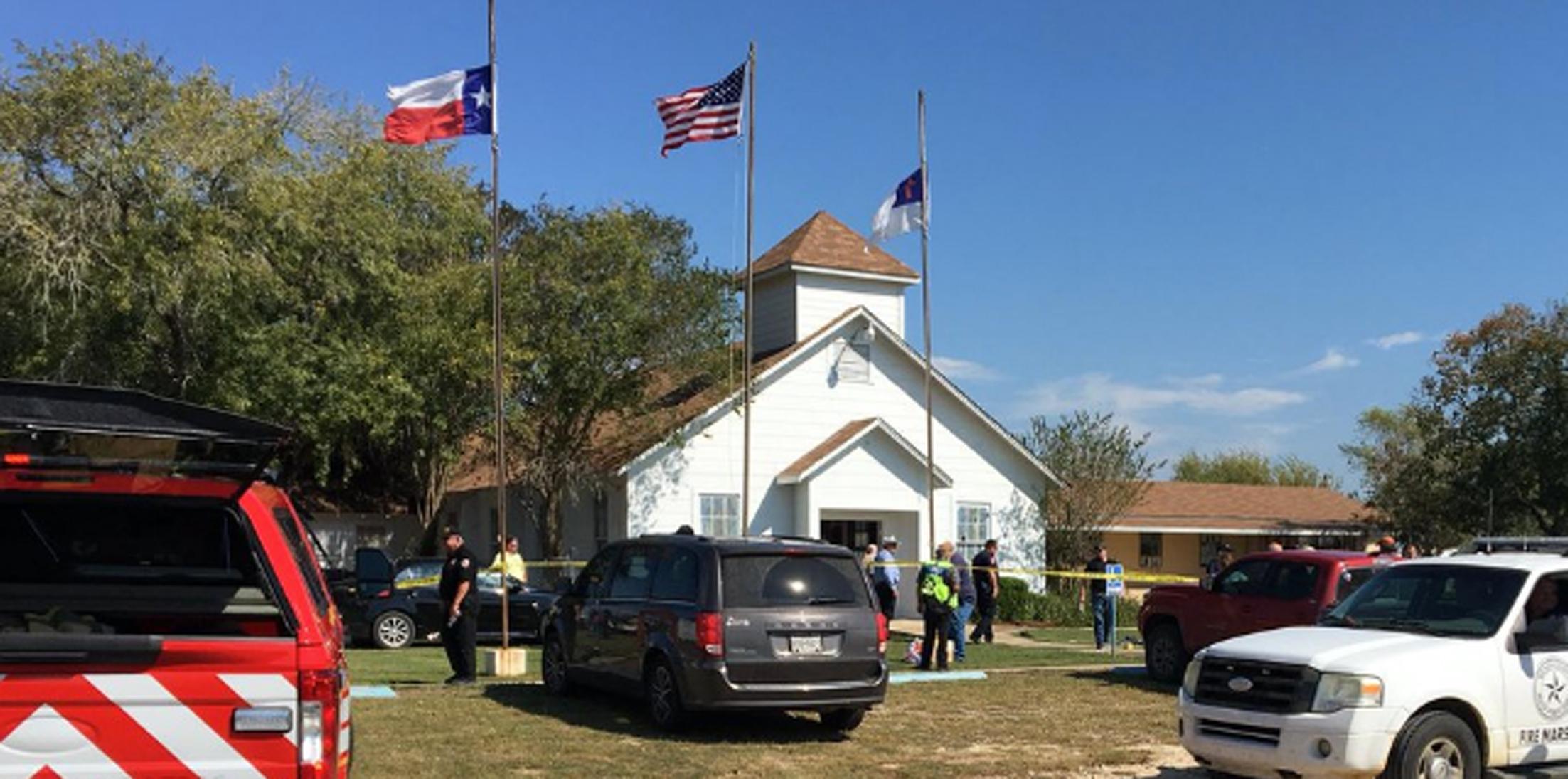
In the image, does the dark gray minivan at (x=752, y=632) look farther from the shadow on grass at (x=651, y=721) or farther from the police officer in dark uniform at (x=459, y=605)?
the police officer in dark uniform at (x=459, y=605)

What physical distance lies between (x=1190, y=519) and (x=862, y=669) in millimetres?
31341

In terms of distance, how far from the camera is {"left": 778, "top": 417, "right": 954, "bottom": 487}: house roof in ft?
94.6

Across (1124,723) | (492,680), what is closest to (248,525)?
(1124,723)

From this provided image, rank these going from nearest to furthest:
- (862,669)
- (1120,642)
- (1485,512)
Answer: (862,669) → (1120,642) → (1485,512)

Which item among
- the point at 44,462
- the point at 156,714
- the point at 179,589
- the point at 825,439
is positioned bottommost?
the point at 156,714

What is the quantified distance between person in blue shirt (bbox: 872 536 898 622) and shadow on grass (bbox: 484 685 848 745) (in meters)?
6.11

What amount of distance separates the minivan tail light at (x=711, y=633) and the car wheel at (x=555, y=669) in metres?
3.05

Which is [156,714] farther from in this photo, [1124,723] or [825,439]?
[825,439]

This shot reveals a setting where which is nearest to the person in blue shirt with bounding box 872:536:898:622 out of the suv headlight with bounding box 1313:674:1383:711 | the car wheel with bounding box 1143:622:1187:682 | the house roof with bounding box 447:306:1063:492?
the car wheel with bounding box 1143:622:1187:682

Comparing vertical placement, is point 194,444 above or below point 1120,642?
above

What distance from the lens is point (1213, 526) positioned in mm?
42062

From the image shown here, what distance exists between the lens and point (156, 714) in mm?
4996

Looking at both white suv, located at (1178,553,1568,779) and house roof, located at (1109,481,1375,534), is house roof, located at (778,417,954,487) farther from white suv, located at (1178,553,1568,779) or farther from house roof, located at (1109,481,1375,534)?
white suv, located at (1178,553,1568,779)

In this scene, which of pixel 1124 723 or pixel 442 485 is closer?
pixel 1124 723
